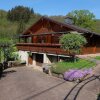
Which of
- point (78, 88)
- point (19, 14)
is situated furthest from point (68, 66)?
point (19, 14)

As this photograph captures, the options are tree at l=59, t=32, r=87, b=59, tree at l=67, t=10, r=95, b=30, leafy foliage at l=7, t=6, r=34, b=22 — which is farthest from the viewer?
leafy foliage at l=7, t=6, r=34, b=22

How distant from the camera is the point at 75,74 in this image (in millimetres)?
21953

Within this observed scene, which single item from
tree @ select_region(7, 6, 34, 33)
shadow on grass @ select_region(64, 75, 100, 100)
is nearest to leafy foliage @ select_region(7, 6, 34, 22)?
tree @ select_region(7, 6, 34, 33)

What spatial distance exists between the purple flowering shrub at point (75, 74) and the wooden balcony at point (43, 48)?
813cm

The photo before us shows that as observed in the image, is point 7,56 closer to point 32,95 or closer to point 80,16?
point 32,95

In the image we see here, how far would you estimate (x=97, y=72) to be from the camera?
74.4 ft

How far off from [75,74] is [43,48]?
1458cm

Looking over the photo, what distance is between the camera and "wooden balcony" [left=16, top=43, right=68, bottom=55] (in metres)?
32.2

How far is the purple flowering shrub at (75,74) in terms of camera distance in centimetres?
2158

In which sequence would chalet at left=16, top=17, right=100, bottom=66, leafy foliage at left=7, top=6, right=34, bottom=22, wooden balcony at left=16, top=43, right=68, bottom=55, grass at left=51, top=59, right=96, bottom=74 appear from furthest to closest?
leafy foliage at left=7, top=6, right=34, bottom=22 < chalet at left=16, top=17, right=100, bottom=66 < wooden balcony at left=16, top=43, right=68, bottom=55 < grass at left=51, top=59, right=96, bottom=74

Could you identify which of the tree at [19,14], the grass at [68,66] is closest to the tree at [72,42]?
the grass at [68,66]

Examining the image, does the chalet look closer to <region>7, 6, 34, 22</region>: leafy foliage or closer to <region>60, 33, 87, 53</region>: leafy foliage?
<region>60, 33, 87, 53</region>: leafy foliage

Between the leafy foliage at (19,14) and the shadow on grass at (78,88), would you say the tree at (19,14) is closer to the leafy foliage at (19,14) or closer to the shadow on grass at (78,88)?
the leafy foliage at (19,14)

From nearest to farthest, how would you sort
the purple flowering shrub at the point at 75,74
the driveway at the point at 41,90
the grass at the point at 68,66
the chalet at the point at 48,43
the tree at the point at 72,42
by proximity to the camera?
1. the driveway at the point at 41,90
2. the purple flowering shrub at the point at 75,74
3. the grass at the point at 68,66
4. the tree at the point at 72,42
5. the chalet at the point at 48,43
